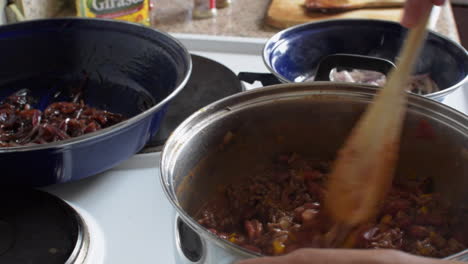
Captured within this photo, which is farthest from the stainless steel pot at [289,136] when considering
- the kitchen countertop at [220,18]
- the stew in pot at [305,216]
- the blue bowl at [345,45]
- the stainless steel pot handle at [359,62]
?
the kitchen countertop at [220,18]

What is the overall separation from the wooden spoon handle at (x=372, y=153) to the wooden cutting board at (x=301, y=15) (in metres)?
0.91

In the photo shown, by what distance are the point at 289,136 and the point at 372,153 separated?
10.0 inches

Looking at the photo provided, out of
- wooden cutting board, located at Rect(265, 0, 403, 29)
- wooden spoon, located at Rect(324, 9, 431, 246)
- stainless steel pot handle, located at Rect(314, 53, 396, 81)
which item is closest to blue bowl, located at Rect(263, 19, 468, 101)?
stainless steel pot handle, located at Rect(314, 53, 396, 81)

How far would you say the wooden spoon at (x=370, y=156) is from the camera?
0.53 meters

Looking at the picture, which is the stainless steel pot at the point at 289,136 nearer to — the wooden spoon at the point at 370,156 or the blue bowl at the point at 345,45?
the wooden spoon at the point at 370,156

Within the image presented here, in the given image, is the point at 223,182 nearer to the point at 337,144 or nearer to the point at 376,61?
the point at 337,144

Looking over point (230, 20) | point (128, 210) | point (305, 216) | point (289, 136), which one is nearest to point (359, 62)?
point (289, 136)

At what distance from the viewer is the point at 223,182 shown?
0.78 meters

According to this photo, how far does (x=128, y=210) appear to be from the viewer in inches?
31.0

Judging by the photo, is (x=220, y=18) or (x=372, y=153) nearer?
(x=372, y=153)

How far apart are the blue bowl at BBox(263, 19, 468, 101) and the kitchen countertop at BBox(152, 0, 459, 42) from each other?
0.31 m

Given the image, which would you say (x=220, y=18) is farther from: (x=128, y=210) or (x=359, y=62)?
(x=128, y=210)

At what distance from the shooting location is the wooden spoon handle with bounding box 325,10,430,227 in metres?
0.53

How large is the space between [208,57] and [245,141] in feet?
1.77
